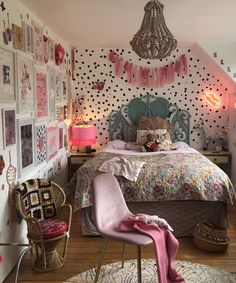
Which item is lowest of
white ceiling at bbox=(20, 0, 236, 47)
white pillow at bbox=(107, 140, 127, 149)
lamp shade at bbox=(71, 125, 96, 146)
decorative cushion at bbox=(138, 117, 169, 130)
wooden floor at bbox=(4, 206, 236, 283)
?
wooden floor at bbox=(4, 206, 236, 283)

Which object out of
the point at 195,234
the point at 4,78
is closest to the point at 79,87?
the point at 4,78

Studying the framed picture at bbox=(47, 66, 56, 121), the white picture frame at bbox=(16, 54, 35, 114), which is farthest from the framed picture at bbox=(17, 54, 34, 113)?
the framed picture at bbox=(47, 66, 56, 121)

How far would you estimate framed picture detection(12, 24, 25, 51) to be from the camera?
275 cm

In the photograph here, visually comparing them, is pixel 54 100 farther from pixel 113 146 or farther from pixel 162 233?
pixel 162 233

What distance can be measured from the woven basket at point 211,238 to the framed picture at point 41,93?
6.76 ft

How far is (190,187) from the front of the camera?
320 cm

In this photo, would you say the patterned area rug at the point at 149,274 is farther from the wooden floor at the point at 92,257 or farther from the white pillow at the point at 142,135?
the white pillow at the point at 142,135

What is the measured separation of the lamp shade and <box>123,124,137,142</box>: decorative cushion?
0.54 metres

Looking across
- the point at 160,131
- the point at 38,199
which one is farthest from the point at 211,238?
the point at 160,131

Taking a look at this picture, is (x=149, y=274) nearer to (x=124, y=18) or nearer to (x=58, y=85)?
(x=124, y=18)

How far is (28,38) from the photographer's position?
3105 mm

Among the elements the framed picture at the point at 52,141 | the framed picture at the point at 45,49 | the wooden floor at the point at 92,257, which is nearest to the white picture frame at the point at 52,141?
the framed picture at the point at 52,141

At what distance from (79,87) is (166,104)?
1484 millimetres

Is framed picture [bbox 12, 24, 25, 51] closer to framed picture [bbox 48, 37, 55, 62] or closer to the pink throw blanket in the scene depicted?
framed picture [bbox 48, 37, 55, 62]
